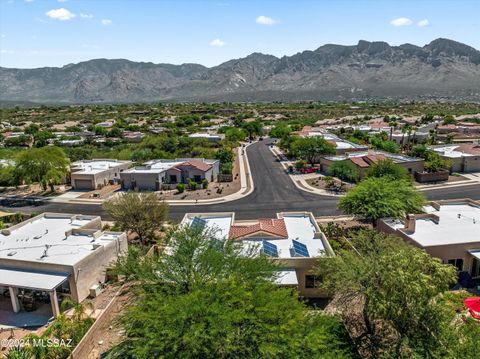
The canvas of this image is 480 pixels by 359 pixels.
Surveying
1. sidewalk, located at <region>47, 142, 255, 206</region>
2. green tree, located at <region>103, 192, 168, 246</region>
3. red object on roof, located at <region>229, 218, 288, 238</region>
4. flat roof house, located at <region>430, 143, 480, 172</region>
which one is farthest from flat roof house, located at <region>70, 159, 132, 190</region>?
flat roof house, located at <region>430, 143, 480, 172</region>

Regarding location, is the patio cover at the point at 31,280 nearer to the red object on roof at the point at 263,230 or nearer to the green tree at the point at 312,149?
the red object on roof at the point at 263,230

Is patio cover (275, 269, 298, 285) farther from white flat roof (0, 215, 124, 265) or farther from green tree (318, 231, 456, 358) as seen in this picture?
white flat roof (0, 215, 124, 265)

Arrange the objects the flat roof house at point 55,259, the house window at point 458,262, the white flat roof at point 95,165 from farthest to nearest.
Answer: the white flat roof at point 95,165 < the house window at point 458,262 < the flat roof house at point 55,259

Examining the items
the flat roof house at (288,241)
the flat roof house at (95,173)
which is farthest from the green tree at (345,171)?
the flat roof house at (95,173)

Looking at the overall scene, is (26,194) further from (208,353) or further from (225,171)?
(208,353)

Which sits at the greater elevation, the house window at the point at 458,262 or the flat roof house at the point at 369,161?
the flat roof house at the point at 369,161

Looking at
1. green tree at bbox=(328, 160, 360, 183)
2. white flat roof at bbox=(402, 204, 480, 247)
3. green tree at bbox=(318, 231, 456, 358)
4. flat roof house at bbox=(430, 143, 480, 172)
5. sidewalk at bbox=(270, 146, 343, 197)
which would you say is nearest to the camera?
green tree at bbox=(318, 231, 456, 358)

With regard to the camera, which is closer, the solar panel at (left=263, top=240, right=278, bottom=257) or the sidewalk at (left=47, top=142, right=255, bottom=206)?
the solar panel at (left=263, top=240, right=278, bottom=257)
